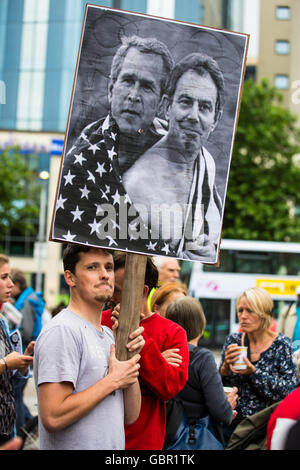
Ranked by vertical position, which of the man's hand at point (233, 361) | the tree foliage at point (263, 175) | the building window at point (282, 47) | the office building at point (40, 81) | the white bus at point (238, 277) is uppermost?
the building window at point (282, 47)

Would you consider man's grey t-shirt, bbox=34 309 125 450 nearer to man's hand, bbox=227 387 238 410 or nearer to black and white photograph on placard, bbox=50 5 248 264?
black and white photograph on placard, bbox=50 5 248 264

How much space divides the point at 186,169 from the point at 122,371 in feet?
3.28

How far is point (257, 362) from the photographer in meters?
4.32

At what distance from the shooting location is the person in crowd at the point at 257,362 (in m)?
4.19

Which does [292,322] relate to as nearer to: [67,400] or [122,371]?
[122,371]

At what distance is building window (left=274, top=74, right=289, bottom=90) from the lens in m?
46.7

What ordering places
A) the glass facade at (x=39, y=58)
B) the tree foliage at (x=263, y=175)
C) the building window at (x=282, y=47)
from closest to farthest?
the tree foliage at (x=263, y=175) < the glass facade at (x=39, y=58) < the building window at (x=282, y=47)

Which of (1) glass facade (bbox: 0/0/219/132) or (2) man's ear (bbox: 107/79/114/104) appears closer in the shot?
(2) man's ear (bbox: 107/79/114/104)

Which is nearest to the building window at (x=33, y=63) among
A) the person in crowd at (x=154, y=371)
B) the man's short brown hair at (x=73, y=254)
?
the person in crowd at (x=154, y=371)

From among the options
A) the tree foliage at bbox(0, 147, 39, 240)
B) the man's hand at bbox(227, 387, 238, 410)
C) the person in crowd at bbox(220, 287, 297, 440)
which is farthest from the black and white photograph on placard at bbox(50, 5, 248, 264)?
the tree foliage at bbox(0, 147, 39, 240)

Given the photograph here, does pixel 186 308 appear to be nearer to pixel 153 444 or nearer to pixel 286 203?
pixel 153 444

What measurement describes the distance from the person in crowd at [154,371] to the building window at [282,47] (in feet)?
154

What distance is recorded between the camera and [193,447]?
371 centimetres

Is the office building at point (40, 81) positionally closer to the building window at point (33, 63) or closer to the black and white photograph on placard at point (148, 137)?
the building window at point (33, 63)
